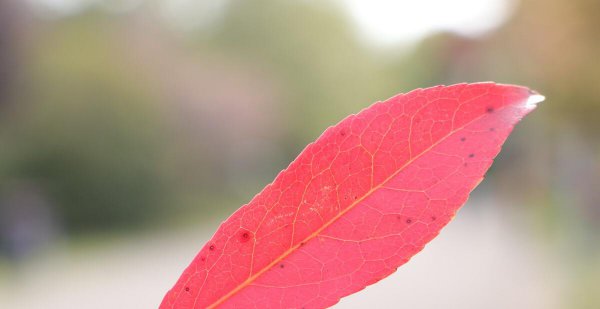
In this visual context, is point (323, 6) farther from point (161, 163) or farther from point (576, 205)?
point (576, 205)

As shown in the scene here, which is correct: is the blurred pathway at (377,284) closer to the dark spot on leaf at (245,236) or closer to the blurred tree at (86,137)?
the blurred tree at (86,137)

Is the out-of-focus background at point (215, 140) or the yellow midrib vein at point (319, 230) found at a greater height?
the out-of-focus background at point (215, 140)

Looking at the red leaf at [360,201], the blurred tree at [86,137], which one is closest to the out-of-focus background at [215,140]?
the blurred tree at [86,137]

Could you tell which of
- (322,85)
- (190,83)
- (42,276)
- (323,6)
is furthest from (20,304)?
(323,6)

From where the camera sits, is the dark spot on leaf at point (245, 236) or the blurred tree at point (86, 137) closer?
the dark spot on leaf at point (245, 236)

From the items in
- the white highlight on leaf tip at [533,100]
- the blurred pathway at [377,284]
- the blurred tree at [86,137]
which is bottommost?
the white highlight on leaf tip at [533,100]

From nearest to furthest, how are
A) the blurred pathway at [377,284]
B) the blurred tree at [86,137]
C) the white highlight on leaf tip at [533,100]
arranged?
1. the white highlight on leaf tip at [533,100]
2. the blurred pathway at [377,284]
3. the blurred tree at [86,137]

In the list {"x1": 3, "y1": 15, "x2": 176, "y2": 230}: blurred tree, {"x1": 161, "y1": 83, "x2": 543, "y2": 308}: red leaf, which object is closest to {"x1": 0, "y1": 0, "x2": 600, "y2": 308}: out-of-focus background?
{"x1": 3, "y1": 15, "x2": 176, "y2": 230}: blurred tree

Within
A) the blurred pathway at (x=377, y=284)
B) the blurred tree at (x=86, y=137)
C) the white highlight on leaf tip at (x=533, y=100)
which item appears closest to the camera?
the white highlight on leaf tip at (x=533, y=100)
